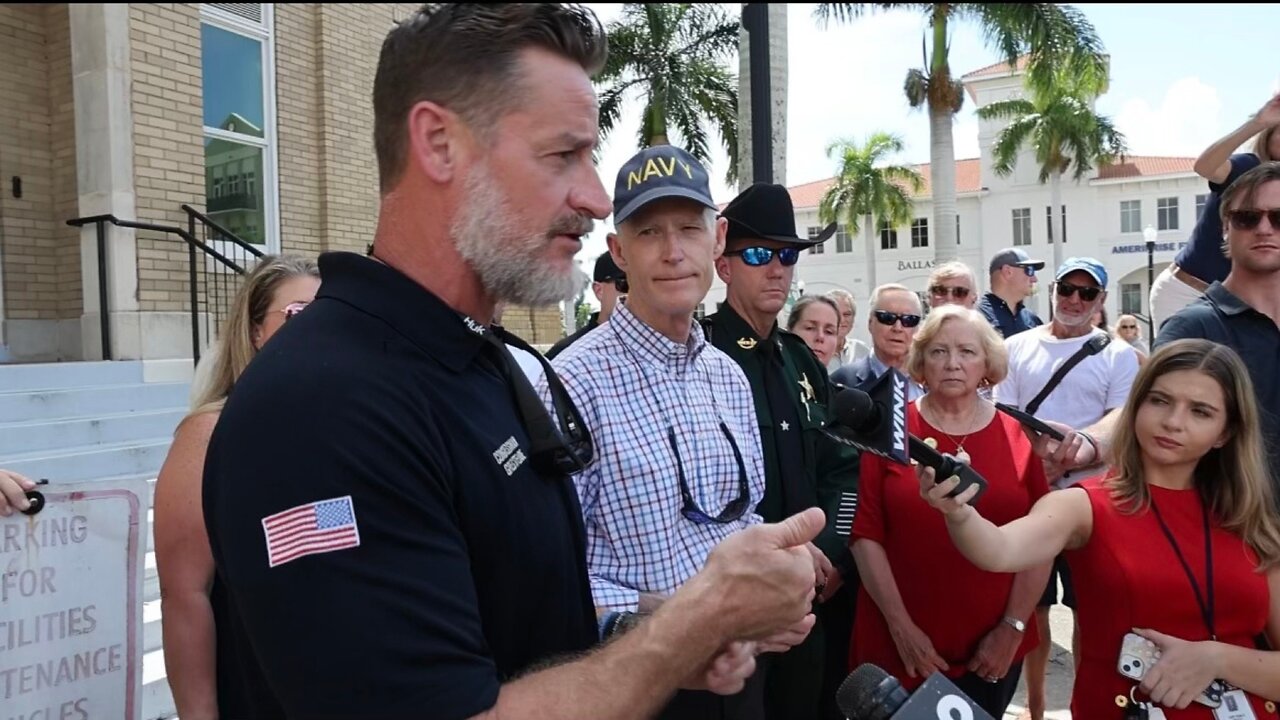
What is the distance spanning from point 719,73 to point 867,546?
657 inches

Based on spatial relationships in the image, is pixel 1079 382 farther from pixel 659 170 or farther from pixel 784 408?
pixel 659 170

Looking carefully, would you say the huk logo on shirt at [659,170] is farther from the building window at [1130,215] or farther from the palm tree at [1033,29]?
the building window at [1130,215]

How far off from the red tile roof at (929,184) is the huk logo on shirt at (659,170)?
47708 millimetres

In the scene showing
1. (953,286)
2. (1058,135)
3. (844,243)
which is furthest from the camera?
(844,243)

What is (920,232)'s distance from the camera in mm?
49312

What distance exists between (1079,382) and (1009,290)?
6.34 ft

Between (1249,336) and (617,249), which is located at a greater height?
(617,249)

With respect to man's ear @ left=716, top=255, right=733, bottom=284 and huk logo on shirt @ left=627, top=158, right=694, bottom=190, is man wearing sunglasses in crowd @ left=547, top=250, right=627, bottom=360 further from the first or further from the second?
huk logo on shirt @ left=627, top=158, right=694, bottom=190

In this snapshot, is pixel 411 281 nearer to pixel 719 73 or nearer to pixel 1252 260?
pixel 1252 260

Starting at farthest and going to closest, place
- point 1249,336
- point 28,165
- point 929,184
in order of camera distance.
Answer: point 929,184, point 28,165, point 1249,336

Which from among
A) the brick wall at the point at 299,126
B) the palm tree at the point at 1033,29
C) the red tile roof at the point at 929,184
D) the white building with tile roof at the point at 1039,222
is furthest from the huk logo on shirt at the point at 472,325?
the red tile roof at the point at 929,184

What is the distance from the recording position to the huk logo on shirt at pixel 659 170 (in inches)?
103

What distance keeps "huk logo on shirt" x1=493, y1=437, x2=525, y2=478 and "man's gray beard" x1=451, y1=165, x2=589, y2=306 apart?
0.28 m

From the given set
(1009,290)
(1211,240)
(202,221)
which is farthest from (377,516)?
(202,221)
